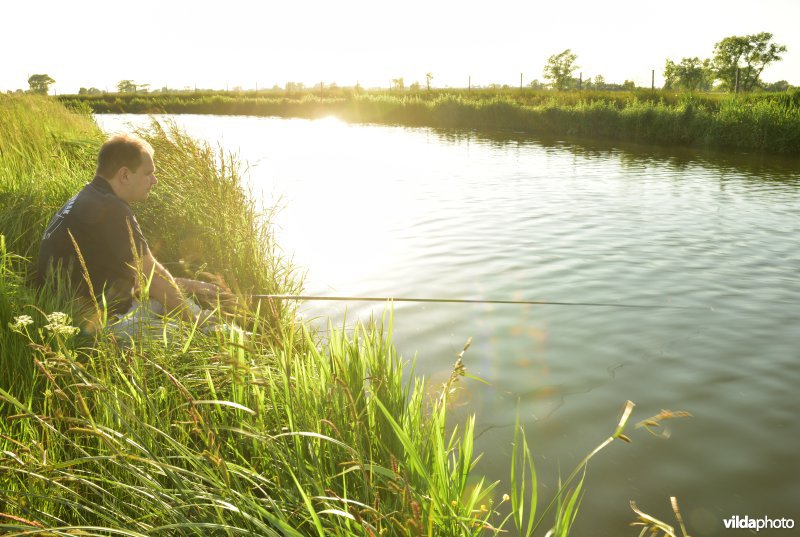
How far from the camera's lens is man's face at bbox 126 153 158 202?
4023 mm

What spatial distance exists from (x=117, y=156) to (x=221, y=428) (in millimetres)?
2862

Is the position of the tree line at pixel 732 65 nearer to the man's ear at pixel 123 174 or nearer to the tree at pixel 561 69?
the tree at pixel 561 69

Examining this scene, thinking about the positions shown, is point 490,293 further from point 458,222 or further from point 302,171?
point 302,171

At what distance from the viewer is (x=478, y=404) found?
14.6ft

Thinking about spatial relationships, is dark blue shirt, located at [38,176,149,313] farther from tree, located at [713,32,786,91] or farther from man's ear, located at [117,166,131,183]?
tree, located at [713,32,786,91]

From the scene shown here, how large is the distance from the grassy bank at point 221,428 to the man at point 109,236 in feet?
0.81

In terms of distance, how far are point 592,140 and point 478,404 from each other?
930 inches

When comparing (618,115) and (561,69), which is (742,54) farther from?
(618,115)

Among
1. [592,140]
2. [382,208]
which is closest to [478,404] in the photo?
[382,208]

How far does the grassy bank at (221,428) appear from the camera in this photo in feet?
5.49

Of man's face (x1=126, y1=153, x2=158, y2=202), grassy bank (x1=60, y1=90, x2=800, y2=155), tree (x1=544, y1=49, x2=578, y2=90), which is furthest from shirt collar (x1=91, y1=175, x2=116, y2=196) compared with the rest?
tree (x1=544, y1=49, x2=578, y2=90)

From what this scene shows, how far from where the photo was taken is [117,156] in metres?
3.99

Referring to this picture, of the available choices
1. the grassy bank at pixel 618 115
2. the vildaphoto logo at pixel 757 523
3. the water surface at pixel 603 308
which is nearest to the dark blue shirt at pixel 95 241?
the water surface at pixel 603 308

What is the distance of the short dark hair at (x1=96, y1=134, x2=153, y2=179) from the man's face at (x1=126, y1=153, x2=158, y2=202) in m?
0.04
